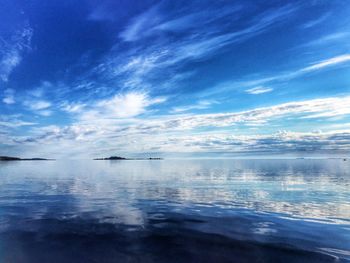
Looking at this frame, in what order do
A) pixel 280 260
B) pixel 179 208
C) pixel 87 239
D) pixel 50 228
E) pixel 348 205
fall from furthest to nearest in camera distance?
1. pixel 348 205
2. pixel 179 208
3. pixel 50 228
4. pixel 87 239
5. pixel 280 260

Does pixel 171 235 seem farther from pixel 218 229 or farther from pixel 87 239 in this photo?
pixel 87 239

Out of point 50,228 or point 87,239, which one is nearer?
point 87,239

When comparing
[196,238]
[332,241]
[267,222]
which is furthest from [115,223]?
[332,241]

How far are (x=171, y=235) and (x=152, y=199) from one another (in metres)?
15.9

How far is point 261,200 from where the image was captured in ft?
112

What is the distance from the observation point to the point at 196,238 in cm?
1830

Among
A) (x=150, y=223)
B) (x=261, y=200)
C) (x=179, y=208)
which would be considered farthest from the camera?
(x=261, y=200)

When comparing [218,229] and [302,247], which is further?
[218,229]

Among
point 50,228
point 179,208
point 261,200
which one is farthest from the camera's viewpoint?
point 261,200

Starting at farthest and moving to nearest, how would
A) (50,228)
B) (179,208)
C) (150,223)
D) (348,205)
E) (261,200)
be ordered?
(261,200) < (348,205) < (179,208) < (150,223) < (50,228)

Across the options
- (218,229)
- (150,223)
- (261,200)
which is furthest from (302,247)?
(261,200)

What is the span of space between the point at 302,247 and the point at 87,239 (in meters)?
12.0

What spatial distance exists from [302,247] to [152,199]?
807 inches

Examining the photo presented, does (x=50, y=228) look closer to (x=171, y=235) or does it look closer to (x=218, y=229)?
(x=171, y=235)
